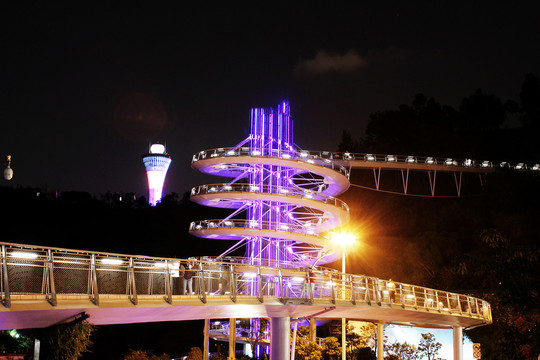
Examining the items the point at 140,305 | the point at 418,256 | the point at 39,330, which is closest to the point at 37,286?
the point at 39,330

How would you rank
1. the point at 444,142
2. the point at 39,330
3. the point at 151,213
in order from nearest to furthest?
the point at 39,330 → the point at 444,142 → the point at 151,213

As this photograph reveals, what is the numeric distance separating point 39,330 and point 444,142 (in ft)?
256

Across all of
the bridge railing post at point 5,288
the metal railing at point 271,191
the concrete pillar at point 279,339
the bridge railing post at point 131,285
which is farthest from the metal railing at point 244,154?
the bridge railing post at point 5,288

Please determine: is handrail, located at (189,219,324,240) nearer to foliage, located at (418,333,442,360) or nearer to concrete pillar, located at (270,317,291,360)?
foliage, located at (418,333,442,360)

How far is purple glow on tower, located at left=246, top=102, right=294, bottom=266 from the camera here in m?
47.6

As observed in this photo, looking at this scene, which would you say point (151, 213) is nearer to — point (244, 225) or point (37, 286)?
point (244, 225)

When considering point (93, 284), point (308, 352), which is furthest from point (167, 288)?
point (308, 352)

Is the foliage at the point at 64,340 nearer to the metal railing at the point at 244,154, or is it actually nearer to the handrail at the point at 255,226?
the handrail at the point at 255,226

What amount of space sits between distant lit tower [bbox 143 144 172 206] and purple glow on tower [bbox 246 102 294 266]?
59.9 metres

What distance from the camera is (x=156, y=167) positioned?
10981 centimetres

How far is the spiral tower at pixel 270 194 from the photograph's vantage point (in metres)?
46.0

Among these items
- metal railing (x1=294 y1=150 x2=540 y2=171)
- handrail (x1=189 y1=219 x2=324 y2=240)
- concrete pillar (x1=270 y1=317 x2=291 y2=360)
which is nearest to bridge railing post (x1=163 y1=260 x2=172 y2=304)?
concrete pillar (x1=270 y1=317 x2=291 y2=360)

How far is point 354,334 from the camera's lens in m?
42.8

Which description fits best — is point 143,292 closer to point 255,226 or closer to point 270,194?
point 270,194
